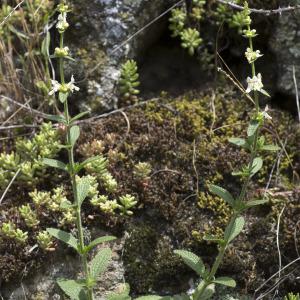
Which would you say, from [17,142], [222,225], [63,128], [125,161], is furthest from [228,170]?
[17,142]

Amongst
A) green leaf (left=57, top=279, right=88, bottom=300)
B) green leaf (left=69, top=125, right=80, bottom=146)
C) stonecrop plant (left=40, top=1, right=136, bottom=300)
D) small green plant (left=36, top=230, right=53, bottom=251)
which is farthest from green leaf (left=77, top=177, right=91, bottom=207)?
small green plant (left=36, top=230, right=53, bottom=251)

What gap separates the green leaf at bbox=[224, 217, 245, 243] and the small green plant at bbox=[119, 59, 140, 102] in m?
1.39

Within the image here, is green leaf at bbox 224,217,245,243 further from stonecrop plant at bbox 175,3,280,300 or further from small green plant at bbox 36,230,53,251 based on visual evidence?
small green plant at bbox 36,230,53,251

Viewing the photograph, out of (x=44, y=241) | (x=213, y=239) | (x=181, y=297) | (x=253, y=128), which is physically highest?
(x=253, y=128)

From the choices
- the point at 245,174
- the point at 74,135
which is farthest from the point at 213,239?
the point at 74,135

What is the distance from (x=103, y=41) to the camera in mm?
3982

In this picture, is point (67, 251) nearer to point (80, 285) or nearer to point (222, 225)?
point (80, 285)

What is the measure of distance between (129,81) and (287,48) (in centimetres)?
113

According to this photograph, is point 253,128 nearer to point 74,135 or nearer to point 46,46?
point 74,135

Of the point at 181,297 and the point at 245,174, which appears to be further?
the point at 181,297

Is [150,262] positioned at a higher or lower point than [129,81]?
lower

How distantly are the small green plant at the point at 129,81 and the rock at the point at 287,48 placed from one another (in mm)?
1000

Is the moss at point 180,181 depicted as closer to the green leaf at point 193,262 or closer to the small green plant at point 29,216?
the small green plant at point 29,216

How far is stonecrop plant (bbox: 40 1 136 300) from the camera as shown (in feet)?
8.39
